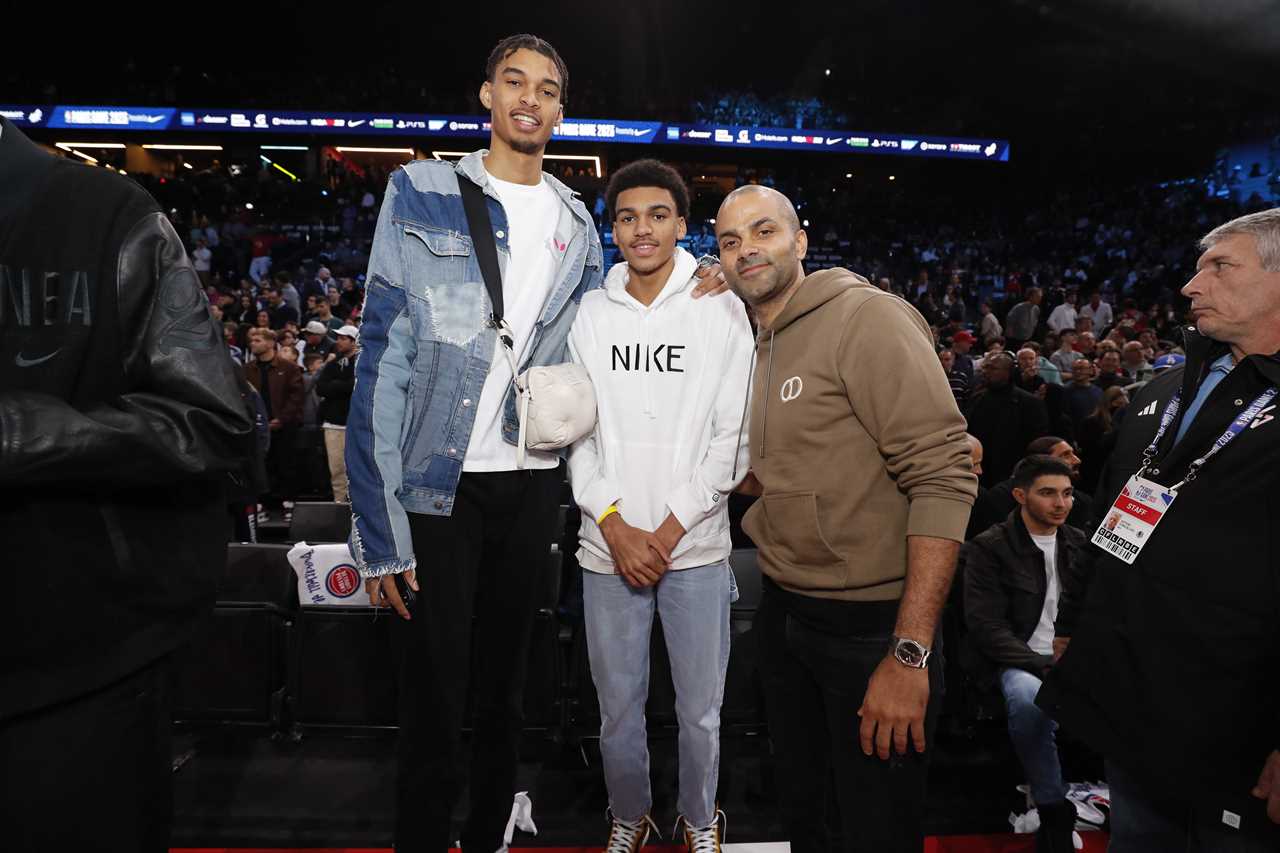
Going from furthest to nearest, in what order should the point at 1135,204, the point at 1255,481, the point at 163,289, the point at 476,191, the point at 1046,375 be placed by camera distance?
the point at 1135,204, the point at 1046,375, the point at 476,191, the point at 1255,481, the point at 163,289

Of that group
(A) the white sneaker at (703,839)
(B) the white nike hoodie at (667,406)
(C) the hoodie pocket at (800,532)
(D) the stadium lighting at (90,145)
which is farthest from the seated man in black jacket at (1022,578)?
(D) the stadium lighting at (90,145)

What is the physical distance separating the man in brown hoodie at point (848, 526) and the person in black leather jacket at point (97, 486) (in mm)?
1181

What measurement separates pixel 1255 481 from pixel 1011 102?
1065 inches

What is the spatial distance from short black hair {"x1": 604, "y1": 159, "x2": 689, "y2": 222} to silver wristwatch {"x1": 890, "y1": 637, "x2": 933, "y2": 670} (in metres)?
1.28

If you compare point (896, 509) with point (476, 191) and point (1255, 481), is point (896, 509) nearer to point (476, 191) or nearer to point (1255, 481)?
point (1255, 481)

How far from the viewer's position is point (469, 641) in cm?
191

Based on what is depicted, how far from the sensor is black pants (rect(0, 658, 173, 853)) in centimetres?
91

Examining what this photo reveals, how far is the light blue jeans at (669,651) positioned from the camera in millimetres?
2141

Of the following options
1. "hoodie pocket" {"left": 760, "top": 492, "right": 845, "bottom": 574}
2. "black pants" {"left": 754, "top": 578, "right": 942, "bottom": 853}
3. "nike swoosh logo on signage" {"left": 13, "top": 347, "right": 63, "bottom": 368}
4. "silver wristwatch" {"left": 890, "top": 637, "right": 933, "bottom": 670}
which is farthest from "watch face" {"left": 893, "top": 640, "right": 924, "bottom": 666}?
"nike swoosh logo on signage" {"left": 13, "top": 347, "right": 63, "bottom": 368}

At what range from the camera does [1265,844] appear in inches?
60.0

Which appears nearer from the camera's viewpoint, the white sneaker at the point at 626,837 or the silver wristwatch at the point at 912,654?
the silver wristwatch at the point at 912,654

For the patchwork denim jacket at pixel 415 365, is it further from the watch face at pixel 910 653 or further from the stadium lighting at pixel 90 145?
the stadium lighting at pixel 90 145

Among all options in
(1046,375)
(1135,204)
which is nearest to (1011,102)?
(1135,204)

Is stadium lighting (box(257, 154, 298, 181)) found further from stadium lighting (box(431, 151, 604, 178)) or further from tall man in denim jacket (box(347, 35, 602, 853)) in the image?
tall man in denim jacket (box(347, 35, 602, 853))
